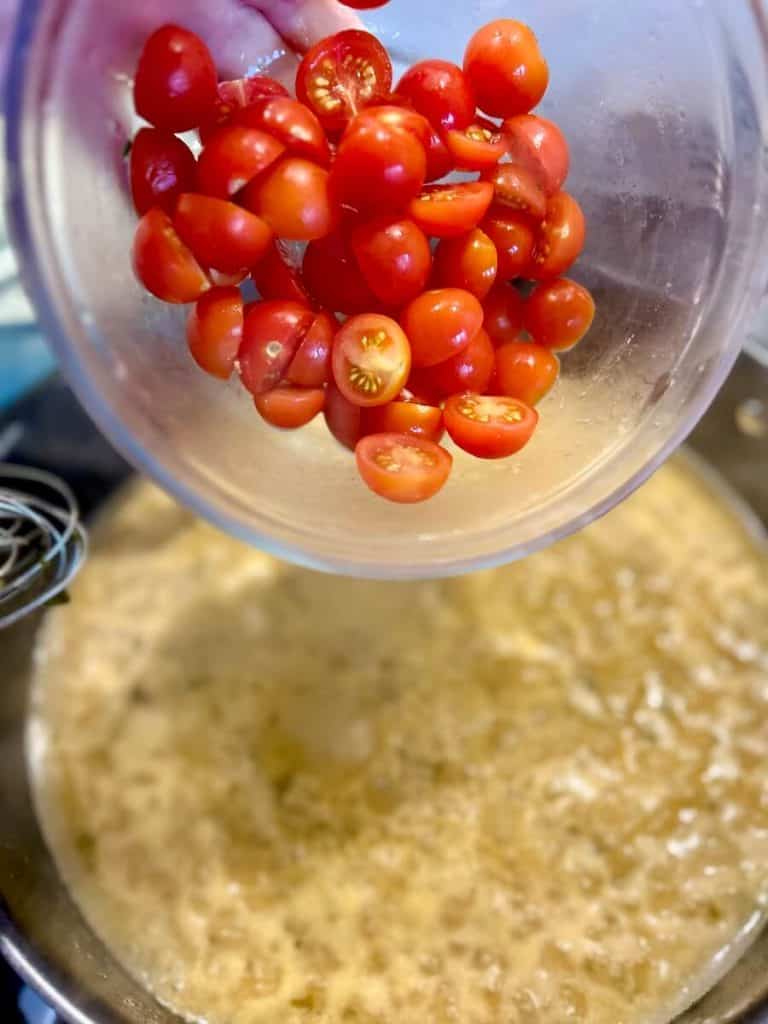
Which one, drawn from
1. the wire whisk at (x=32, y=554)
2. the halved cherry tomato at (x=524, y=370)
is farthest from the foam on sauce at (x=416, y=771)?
the halved cherry tomato at (x=524, y=370)

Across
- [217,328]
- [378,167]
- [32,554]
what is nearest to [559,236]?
[378,167]

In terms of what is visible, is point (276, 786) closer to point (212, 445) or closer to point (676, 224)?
point (212, 445)

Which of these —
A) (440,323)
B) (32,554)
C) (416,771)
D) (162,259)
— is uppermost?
(162,259)

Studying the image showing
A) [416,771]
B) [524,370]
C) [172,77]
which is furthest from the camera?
[416,771]

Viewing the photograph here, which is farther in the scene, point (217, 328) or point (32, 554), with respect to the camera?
point (32, 554)

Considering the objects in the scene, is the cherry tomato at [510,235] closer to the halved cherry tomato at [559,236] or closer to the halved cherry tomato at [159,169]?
the halved cherry tomato at [559,236]

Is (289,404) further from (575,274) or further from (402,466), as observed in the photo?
(575,274)
